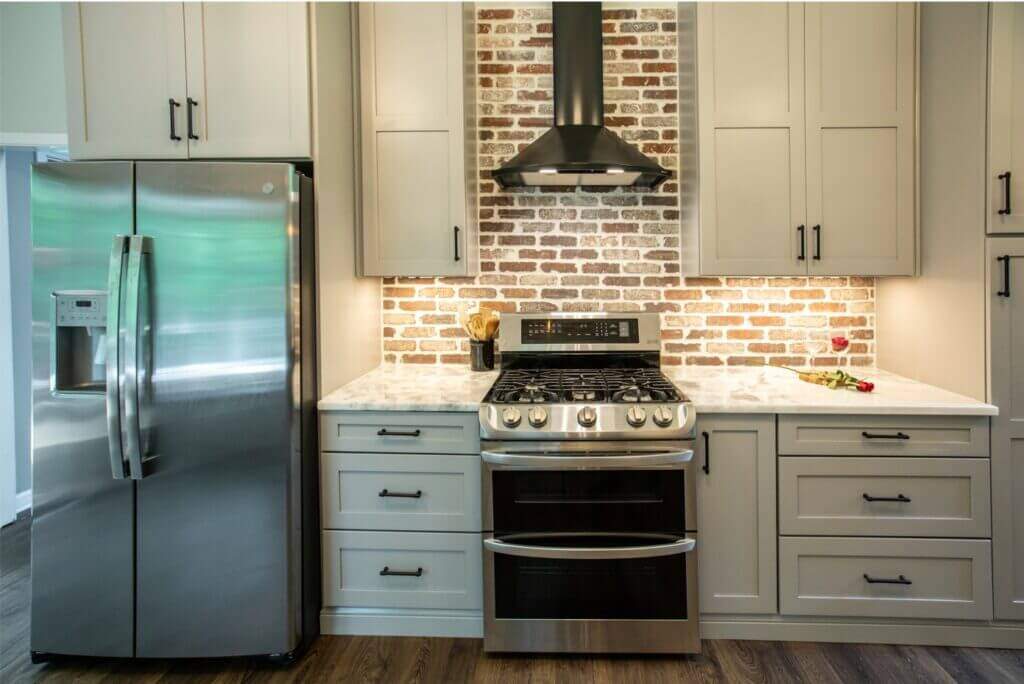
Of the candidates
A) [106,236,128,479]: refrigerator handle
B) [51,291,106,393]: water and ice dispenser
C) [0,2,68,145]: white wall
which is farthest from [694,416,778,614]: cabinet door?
[0,2,68,145]: white wall

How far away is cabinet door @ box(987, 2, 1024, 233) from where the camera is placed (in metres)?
2.15

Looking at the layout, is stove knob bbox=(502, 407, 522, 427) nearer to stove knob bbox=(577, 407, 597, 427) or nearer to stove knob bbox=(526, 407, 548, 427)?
stove knob bbox=(526, 407, 548, 427)

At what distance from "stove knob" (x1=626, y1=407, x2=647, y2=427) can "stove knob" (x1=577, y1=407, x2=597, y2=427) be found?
11 cm

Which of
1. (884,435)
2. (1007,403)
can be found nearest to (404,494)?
(884,435)

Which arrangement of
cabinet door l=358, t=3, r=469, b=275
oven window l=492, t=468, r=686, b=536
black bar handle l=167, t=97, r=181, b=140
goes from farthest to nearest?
cabinet door l=358, t=3, r=469, b=275 < black bar handle l=167, t=97, r=181, b=140 < oven window l=492, t=468, r=686, b=536

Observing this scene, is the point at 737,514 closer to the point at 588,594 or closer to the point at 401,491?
the point at 588,594

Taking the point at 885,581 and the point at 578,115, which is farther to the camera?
the point at 578,115

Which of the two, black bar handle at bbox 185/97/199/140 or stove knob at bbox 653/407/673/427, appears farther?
black bar handle at bbox 185/97/199/140

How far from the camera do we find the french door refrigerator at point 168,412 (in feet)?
6.89

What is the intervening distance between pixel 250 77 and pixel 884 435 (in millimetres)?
2611

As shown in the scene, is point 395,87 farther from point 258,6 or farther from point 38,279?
point 38,279

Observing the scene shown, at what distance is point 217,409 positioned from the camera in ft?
6.97

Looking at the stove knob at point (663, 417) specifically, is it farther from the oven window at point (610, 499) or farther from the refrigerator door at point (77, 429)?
the refrigerator door at point (77, 429)

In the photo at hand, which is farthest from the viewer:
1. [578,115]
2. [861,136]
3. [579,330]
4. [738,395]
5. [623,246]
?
[623,246]
